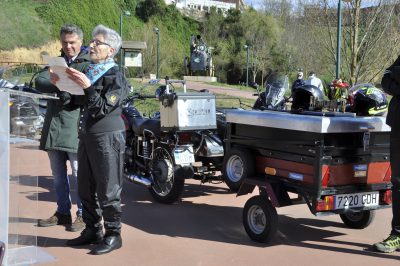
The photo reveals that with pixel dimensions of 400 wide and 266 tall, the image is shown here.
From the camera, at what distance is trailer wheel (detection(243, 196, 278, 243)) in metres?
4.88

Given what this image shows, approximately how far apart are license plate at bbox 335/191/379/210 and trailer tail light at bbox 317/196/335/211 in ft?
0.14

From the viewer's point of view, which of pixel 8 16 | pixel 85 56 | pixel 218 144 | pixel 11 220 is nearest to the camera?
pixel 11 220

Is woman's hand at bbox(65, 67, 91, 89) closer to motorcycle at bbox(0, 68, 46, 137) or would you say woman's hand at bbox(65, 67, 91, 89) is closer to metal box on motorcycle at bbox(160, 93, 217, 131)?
motorcycle at bbox(0, 68, 46, 137)

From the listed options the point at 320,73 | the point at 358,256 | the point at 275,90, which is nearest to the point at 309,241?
the point at 358,256

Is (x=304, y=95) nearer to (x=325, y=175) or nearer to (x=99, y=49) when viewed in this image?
(x=325, y=175)

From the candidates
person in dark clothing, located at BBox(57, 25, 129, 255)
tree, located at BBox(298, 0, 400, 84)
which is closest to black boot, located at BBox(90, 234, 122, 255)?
person in dark clothing, located at BBox(57, 25, 129, 255)

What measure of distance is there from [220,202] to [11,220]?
3.74 m

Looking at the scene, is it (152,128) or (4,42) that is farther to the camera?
(4,42)

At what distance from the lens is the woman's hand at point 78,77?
415 centimetres

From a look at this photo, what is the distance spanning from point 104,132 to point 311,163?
1.73 meters

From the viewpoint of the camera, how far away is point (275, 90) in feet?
22.8

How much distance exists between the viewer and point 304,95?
559 centimetres

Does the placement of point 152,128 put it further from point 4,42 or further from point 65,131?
point 4,42

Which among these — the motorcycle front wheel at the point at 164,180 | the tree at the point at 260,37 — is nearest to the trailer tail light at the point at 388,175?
the motorcycle front wheel at the point at 164,180
